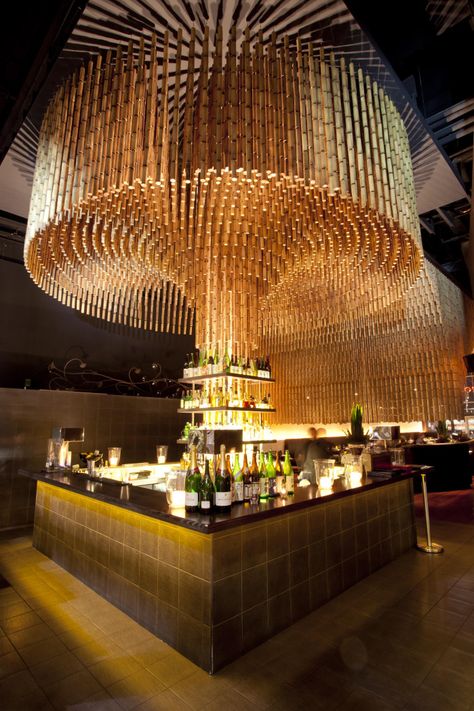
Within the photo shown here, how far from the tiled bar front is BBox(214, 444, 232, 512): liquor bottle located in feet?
0.52

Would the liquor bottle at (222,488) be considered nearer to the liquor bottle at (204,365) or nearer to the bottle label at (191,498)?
the bottle label at (191,498)

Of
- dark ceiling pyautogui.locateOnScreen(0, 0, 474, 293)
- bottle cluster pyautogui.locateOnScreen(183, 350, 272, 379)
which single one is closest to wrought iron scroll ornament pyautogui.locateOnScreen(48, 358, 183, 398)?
bottle cluster pyautogui.locateOnScreen(183, 350, 272, 379)

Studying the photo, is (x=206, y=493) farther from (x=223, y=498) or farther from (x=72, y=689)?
(x=72, y=689)

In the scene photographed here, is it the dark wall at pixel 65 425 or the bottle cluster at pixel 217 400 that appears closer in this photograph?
the dark wall at pixel 65 425

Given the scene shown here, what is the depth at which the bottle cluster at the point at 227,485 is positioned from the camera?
7.23ft

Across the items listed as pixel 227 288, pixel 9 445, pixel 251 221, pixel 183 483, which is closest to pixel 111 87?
pixel 251 221

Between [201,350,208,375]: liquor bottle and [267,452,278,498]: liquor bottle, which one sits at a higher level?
[201,350,208,375]: liquor bottle

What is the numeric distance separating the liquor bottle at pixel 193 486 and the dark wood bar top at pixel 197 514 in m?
0.06

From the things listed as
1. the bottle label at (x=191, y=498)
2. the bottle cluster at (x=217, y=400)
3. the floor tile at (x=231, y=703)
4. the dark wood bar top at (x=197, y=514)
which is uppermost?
the bottle cluster at (x=217, y=400)

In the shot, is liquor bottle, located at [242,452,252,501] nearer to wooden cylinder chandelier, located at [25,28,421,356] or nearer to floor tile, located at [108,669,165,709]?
floor tile, located at [108,669,165,709]

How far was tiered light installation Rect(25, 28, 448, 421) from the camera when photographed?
8.56ft

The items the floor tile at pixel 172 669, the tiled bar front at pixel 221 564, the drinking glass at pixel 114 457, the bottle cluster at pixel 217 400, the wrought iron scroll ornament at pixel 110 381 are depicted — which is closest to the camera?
the floor tile at pixel 172 669

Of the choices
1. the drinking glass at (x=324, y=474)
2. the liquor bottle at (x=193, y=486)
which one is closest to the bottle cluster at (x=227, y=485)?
the liquor bottle at (x=193, y=486)

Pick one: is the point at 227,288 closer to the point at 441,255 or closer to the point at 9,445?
the point at 9,445
